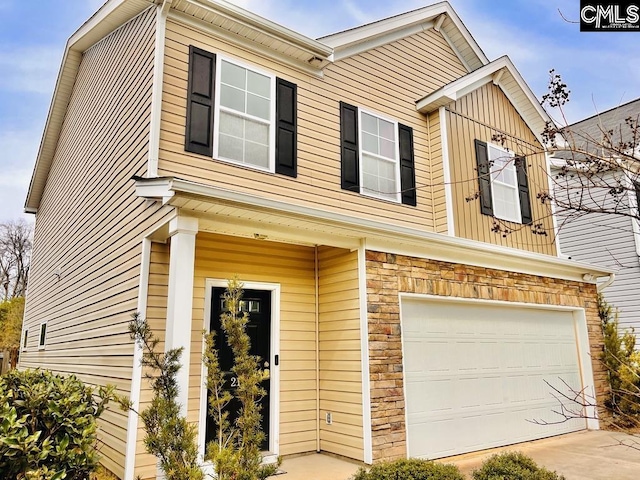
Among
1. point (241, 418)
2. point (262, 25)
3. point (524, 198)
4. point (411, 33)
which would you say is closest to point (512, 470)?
point (241, 418)

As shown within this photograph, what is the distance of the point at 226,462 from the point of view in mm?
3127

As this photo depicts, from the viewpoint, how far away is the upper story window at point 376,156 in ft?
24.8

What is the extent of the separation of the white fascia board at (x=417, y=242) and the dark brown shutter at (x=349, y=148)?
1.45m

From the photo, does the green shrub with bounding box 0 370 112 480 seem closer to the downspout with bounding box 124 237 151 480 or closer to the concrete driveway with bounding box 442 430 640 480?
the downspout with bounding box 124 237 151 480

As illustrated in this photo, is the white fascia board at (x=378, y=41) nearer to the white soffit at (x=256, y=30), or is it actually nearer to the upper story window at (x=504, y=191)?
the white soffit at (x=256, y=30)

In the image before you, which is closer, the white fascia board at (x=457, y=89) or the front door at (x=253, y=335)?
the front door at (x=253, y=335)

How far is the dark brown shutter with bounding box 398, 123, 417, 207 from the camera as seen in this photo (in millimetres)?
8055

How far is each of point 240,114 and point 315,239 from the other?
6.72 ft

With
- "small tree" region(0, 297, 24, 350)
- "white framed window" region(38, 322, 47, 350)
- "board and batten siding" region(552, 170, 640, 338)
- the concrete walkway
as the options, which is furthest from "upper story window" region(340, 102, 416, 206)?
"small tree" region(0, 297, 24, 350)

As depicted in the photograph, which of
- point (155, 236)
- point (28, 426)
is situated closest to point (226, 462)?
point (28, 426)

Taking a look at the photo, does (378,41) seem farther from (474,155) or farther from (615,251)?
(615,251)

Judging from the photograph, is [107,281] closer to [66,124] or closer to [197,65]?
[197,65]

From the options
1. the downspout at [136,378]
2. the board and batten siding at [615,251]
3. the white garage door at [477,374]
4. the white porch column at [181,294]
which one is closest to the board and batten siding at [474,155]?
the white garage door at [477,374]

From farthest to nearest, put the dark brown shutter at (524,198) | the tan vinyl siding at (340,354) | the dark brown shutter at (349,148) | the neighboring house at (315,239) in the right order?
the dark brown shutter at (524,198), the dark brown shutter at (349,148), the tan vinyl siding at (340,354), the neighboring house at (315,239)
